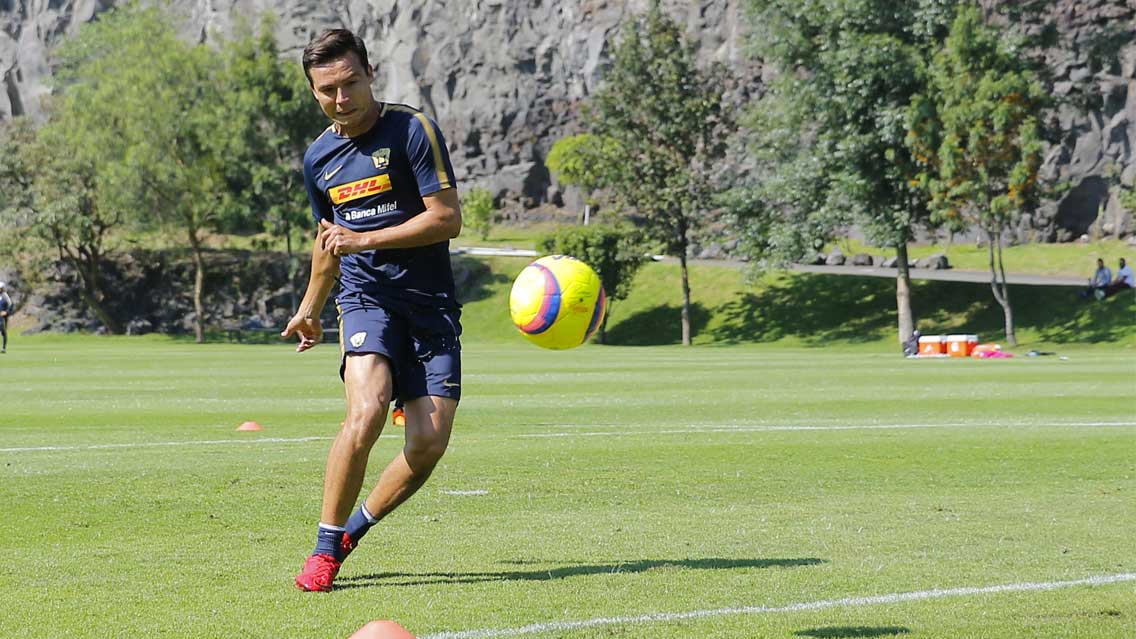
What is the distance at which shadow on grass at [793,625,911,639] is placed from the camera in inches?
208

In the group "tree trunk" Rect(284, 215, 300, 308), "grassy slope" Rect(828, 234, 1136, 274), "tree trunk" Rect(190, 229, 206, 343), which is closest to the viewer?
"tree trunk" Rect(190, 229, 206, 343)

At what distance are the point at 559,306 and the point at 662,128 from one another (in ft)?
164

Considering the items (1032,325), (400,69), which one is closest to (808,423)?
(1032,325)

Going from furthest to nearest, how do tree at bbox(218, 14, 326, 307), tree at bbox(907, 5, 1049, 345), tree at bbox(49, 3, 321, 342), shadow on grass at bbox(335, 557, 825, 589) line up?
A: tree at bbox(218, 14, 326, 307)
tree at bbox(49, 3, 321, 342)
tree at bbox(907, 5, 1049, 345)
shadow on grass at bbox(335, 557, 825, 589)

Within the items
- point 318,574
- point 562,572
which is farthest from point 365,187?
point 562,572

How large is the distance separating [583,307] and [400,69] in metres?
96.8

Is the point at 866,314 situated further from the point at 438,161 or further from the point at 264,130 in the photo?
the point at 438,161

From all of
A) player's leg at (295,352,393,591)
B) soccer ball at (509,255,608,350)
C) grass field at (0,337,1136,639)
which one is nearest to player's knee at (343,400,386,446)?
player's leg at (295,352,393,591)

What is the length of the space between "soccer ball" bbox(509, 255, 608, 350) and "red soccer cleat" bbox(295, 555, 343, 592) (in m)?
2.97

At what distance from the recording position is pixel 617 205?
60.0 m

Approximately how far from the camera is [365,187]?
22.1 ft

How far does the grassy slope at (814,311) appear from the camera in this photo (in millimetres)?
47219

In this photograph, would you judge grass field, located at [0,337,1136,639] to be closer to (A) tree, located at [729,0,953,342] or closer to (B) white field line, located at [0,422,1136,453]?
(B) white field line, located at [0,422,1136,453]

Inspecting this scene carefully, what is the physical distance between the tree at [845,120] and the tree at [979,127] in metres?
0.97
